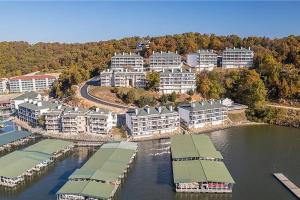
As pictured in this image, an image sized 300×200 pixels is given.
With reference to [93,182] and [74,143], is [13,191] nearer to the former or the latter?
[93,182]

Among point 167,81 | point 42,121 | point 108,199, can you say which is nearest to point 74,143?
point 42,121

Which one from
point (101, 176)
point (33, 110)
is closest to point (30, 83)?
point (33, 110)

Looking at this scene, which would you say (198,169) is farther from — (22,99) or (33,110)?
(22,99)

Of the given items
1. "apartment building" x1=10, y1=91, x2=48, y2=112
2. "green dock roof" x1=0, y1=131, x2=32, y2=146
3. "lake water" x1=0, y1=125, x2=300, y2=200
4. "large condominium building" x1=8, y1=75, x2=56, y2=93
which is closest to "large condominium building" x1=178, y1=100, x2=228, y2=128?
"lake water" x1=0, y1=125, x2=300, y2=200

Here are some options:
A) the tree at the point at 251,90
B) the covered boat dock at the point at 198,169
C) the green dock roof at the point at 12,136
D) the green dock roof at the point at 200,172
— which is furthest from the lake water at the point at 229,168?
the green dock roof at the point at 12,136

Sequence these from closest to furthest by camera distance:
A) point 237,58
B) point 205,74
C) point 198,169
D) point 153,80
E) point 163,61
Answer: point 198,169, point 153,80, point 205,74, point 163,61, point 237,58

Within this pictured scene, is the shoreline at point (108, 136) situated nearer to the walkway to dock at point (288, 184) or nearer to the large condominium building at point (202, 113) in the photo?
the large condominium building at point (202, 113)
